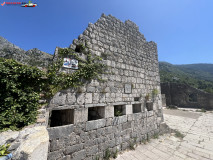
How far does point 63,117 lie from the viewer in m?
3.50

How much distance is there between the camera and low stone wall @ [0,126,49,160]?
1253 millimetres

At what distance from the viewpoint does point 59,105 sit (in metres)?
2.77

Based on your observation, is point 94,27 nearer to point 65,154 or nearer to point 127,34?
point 127,34

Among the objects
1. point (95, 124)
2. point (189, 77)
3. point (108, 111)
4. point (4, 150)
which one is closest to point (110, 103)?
point (108, 111)

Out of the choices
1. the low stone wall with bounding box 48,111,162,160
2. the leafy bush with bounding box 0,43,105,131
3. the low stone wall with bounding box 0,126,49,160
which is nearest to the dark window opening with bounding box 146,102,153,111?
the low stone wall with bounding box 48,111,162,160

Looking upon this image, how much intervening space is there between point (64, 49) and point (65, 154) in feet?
10.2

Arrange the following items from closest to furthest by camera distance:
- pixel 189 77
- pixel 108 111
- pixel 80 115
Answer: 1. pixel 80 115
2. pixel 108 111
3. pixel 189 77

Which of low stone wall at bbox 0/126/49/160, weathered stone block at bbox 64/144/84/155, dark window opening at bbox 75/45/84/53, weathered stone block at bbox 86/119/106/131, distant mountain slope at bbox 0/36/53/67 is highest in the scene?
dark window opening at bbox 75/45/84/53

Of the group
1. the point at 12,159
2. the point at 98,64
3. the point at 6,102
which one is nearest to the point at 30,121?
the point at 6,102

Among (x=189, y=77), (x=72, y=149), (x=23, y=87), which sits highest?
(x=189, y=77)

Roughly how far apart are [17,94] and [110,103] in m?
2.77

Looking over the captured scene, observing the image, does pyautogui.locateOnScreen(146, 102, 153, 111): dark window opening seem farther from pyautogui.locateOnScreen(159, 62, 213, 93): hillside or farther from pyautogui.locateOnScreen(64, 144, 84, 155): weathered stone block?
pyautogui.locateOnScreen(159, 62, 213, 93): hillside

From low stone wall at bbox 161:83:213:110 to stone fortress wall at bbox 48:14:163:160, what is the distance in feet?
46.4

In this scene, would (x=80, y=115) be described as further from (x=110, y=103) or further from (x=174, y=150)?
(x=174, y=150)
